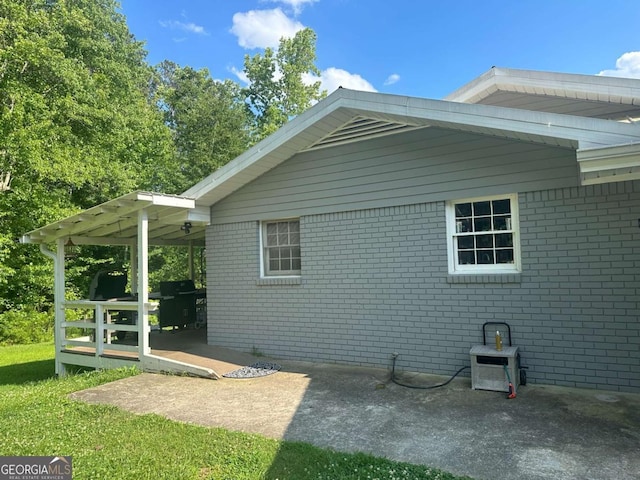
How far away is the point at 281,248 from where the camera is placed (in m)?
7.71

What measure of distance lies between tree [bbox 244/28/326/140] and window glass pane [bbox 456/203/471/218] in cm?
2368

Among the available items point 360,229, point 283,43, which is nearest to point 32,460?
point 360,229

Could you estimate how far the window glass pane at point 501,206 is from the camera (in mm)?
5605

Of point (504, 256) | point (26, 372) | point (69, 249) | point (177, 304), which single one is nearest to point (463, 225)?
point (504, 256)

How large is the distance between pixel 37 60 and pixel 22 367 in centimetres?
973

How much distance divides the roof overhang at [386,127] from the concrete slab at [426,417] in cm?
273

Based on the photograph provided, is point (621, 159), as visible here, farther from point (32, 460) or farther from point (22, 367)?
point (22, 367)

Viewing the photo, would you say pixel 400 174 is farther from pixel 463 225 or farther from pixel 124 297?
pixel 124 297

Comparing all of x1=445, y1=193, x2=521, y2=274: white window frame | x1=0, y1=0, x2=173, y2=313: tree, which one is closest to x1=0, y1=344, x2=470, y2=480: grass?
x1=445, y1=193, x2=521, y2=274: white window frame

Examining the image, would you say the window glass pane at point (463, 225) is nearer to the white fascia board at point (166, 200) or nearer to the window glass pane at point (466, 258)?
the window glass pane at point (466, 258)

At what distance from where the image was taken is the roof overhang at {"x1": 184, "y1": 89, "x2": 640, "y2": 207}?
4141 millimetres

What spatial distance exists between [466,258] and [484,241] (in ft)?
1.15

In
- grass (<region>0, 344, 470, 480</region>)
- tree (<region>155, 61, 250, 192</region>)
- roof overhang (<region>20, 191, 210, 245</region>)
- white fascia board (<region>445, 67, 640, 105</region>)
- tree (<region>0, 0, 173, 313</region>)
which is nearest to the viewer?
grass (<region>0, 344, 470, 480</region>)

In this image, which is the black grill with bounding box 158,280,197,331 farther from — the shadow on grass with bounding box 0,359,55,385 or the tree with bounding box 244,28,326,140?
the tree with bounding box 244,28,326,140
